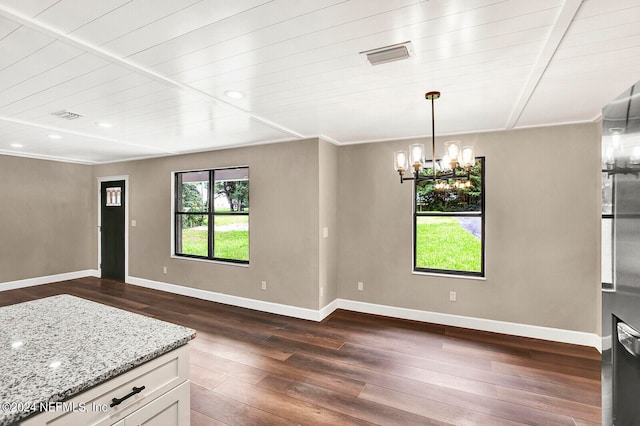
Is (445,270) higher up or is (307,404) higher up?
(445,270)

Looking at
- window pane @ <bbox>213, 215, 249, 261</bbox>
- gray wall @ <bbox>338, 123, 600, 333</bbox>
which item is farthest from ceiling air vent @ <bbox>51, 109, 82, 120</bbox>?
gray wall @ <bbox>338, 123, 600, 333</bbox>

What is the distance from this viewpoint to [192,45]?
1840mm

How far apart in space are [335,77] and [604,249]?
1.86m

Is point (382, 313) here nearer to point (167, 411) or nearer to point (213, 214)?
point (213, 214)

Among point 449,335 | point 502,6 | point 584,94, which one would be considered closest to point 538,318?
point 449,335

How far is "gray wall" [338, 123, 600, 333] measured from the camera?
3.40 meters

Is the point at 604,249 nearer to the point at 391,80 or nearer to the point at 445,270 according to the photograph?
the point at 391,80

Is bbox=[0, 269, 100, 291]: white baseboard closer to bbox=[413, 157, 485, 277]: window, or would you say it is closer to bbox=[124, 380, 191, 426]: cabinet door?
bbox=[124, 380, 191, 426]: cabinet door

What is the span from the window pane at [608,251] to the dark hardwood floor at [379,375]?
63.3 inches

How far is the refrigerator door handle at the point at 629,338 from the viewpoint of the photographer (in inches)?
37.9

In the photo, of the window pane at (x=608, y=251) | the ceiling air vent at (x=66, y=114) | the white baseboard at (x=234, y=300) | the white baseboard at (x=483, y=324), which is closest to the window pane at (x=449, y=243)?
the white baseboard at (x=483, y=324)

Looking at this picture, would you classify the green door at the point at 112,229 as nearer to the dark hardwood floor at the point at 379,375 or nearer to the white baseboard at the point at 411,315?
the white baseboard at the point at 411,315

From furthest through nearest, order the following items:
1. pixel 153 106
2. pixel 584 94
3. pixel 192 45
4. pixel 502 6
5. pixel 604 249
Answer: pixel 153 106 < pixel 584 94 < pixel 192 45 < pixel 502 6 < pixel 604 249

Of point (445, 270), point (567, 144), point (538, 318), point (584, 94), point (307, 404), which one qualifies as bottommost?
point (307, 404)
